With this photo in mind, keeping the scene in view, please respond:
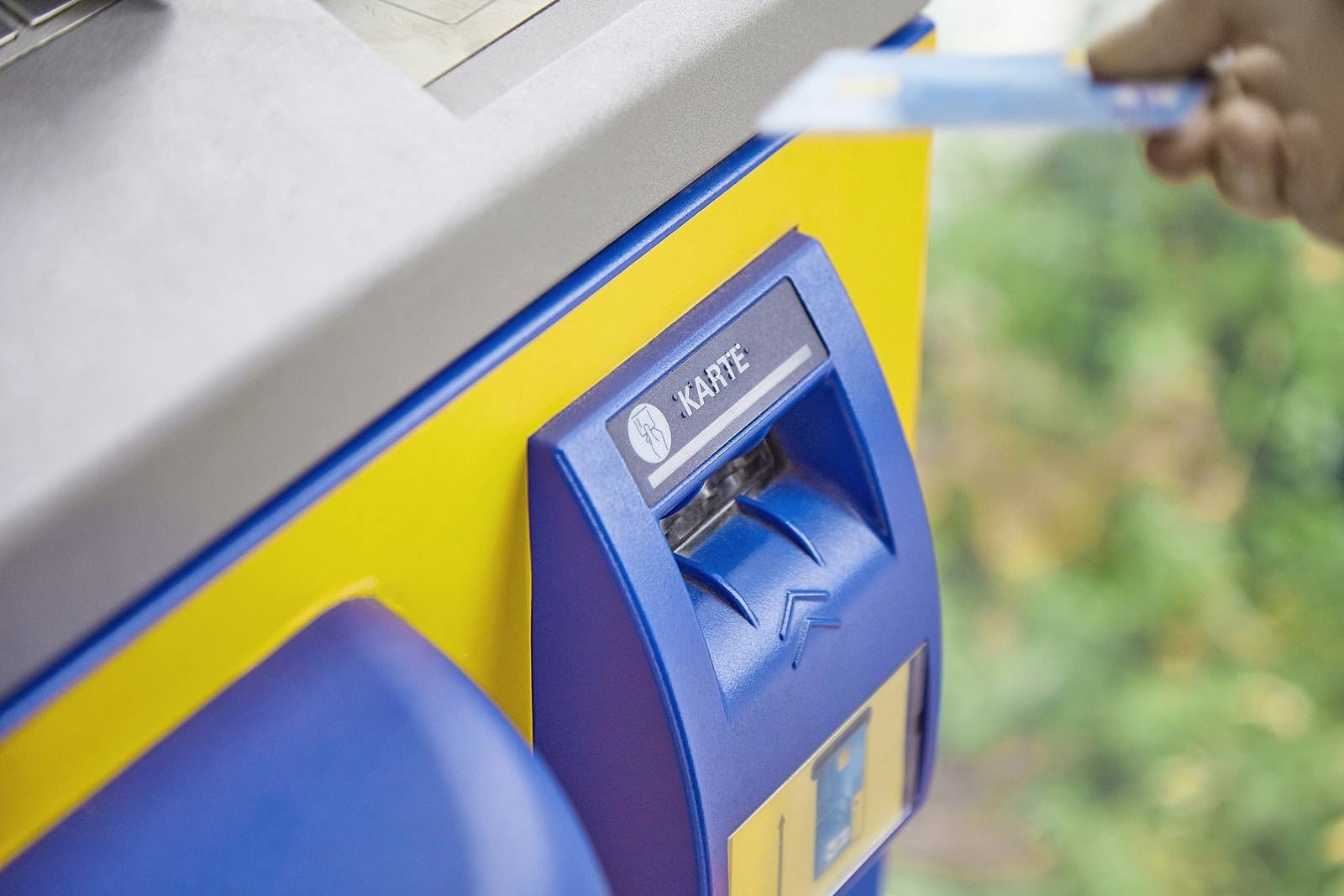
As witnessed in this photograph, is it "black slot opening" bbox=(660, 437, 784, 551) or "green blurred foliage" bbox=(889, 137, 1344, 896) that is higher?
"black slot opening" bbox=(660, 437, 784, 551)

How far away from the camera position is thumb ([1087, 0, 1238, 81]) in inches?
32.4

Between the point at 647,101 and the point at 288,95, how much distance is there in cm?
20

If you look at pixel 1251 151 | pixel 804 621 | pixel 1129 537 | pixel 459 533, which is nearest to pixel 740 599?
pixel 804 621

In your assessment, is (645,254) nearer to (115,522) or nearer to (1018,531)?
(115,522)

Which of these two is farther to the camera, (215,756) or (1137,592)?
(1137,592)

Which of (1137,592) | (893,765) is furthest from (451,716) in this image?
(1137,592)

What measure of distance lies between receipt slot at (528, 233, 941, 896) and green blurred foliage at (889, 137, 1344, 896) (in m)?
1.39

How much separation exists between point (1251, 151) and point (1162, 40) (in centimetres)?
8

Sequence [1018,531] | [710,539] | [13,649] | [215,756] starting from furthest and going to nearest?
[1018,531], [710,539], [215,756], [13,649]

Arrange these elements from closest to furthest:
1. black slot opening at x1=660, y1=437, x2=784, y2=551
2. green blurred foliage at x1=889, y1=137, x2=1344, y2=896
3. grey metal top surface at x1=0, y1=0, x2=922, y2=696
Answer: grey metal top surface at x1=0, y1=0, x2=922, y2=696
black slot opening at x1=660, y1=437, x2=784, y2=551
green blurred foliage at x1=889, y1=137, x2=1344, y2=896

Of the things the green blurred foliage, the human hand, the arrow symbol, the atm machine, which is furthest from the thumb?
the green blurred foliage

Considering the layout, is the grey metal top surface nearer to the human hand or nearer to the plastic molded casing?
the plastic molded casing

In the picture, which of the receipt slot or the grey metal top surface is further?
the receipt slot

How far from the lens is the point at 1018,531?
8.79 feet
